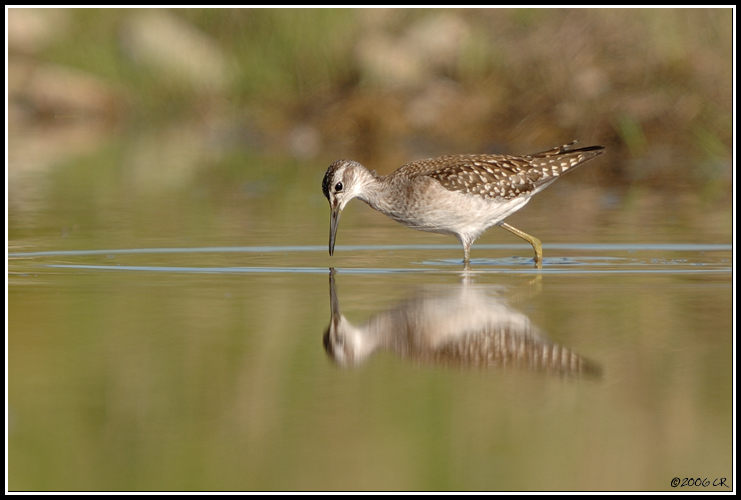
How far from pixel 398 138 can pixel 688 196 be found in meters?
8.45

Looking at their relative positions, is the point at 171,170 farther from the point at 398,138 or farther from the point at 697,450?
the point at 697,450

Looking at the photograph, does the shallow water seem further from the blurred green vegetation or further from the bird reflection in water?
the blurred green vegetation

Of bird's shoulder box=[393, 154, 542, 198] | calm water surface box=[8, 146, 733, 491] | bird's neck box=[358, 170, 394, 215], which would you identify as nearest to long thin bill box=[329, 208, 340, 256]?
calm water surface box=[8, 146, 733, 491]

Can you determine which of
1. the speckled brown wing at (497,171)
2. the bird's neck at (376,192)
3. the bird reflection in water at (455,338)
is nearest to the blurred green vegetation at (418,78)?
the speckled brown wing at (497,171)

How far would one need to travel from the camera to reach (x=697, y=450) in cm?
485

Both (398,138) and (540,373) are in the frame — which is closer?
(540,373)

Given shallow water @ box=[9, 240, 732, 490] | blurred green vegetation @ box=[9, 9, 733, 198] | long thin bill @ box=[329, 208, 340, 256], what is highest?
blurred green vegetation @ box=[9, 9, 733, 198]

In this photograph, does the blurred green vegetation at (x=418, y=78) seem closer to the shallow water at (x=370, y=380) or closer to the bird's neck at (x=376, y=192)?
the bird's neck at (x=376, y=192)

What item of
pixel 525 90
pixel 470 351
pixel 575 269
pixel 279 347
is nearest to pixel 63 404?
pixel 279 347

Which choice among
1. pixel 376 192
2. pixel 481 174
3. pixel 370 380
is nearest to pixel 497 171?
pixel 481 174

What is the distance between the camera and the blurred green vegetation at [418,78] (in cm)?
1942

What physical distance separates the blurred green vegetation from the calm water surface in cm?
678

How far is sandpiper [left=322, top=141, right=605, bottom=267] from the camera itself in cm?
985

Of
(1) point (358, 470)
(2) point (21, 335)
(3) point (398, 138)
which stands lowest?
(1) point (358, 470)
